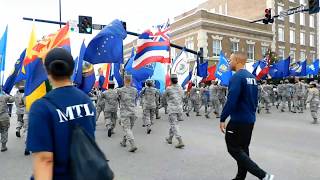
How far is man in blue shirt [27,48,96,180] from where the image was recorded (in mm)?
2357

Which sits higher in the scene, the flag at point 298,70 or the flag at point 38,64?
the flag at point 298,70

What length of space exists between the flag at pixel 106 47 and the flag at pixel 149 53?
2410mm

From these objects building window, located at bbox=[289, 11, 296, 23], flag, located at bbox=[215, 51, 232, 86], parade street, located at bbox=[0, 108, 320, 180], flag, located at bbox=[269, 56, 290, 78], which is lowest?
parade street, located at bbox=[0, 108, 320, 180]

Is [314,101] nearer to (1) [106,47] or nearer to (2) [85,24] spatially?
(1) [106,47]

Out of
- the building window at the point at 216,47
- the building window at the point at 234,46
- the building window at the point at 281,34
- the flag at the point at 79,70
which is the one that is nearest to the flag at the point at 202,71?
the flag at the point at 79,70

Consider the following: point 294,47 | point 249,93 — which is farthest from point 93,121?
point 294,47

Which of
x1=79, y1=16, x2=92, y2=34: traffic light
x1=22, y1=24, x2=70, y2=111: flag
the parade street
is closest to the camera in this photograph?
the parade street

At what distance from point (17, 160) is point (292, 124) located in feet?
33.3

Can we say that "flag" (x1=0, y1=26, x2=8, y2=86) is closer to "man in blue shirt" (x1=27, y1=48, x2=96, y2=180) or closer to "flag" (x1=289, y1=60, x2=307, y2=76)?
"man in blue shirt" (x1=27, y1=48, x2=96, y2=180)

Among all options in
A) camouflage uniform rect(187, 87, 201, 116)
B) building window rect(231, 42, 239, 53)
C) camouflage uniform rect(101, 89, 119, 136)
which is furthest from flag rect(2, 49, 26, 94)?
building window rect(231, 42, 239, 53)

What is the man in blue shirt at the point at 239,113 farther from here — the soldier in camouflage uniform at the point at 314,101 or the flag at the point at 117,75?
the soldier in camouflage uniform at the point at 314,101

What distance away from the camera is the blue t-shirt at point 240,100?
5.51 metres

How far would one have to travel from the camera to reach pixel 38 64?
7.56 metres

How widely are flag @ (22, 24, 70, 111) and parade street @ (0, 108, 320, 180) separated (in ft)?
5.01
